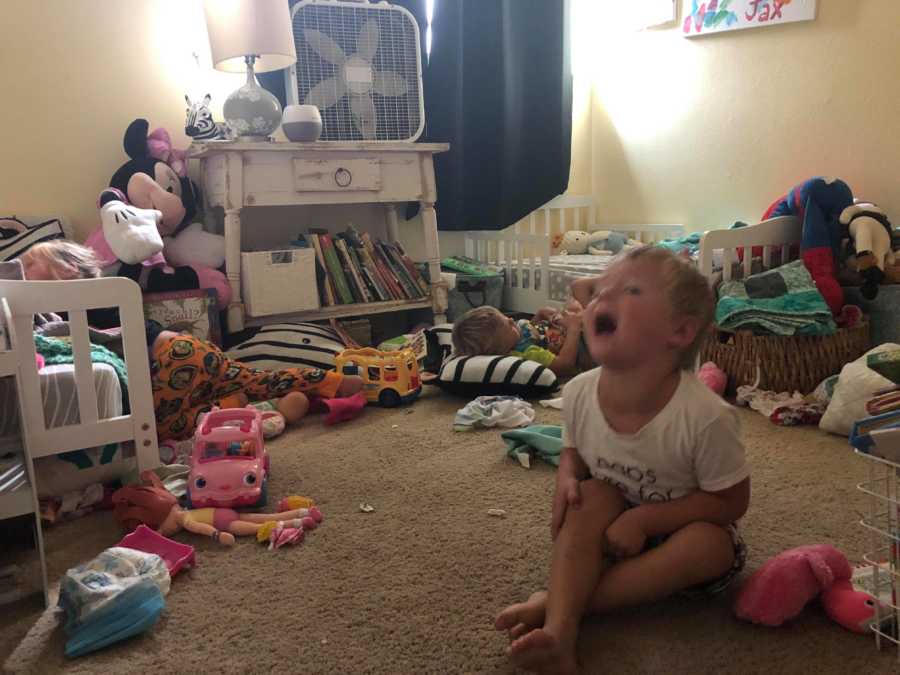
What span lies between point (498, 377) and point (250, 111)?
113 centimetres

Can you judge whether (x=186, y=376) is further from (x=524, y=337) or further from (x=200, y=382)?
(x=524, y=337)

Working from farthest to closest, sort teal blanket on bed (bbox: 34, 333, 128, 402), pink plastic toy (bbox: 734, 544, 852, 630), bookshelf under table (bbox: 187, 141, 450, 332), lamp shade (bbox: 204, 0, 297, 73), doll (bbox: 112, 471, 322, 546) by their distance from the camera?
bookshelf under table (bbox: 187, 141, 450, 332)
lamp shade (bbox: 204, 0, 297, 73)
teal blanket on bed (bbox: 34, 333, 128, 402)
doll (bbox: 112, 471, 322, 546)
pink plastic toy (bbox: 734, 544, 852, 630)

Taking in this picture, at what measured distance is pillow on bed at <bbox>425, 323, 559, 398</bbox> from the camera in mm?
2057

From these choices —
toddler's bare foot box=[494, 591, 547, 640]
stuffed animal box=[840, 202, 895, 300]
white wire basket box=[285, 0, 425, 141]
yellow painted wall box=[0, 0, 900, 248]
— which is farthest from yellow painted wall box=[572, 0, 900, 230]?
toddler's bare foot box=[494, 591, 547, 640]

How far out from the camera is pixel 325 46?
2592 mm

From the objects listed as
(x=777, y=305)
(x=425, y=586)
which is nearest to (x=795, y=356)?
(x=777, y=305)

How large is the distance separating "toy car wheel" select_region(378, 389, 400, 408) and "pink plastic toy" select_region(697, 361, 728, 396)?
843 mm

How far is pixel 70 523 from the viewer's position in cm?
138

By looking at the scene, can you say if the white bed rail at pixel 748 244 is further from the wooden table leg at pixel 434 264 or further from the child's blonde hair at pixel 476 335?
the wooden table leg at pixel 434 264

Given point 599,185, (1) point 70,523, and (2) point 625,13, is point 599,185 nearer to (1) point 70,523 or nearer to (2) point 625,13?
(2) point 625,13

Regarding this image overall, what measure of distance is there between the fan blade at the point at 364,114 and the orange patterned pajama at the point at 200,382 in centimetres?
103

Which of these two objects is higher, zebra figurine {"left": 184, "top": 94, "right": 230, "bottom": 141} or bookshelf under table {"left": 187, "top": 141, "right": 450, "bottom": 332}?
zebra figurine {"left": 184, "top": 94, "right": 230, "bottom": 141}

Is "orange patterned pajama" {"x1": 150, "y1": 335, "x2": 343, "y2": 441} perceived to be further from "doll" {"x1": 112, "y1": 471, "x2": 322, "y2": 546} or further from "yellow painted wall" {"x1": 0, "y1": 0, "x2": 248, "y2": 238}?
"yellow painted wall" {"x1": 0, "y1": 0, "x2": 248, "y2": 238}

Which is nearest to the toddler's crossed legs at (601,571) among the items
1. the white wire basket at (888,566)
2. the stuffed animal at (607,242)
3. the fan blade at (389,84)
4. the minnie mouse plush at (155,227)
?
the white wire basket at (888,566)
